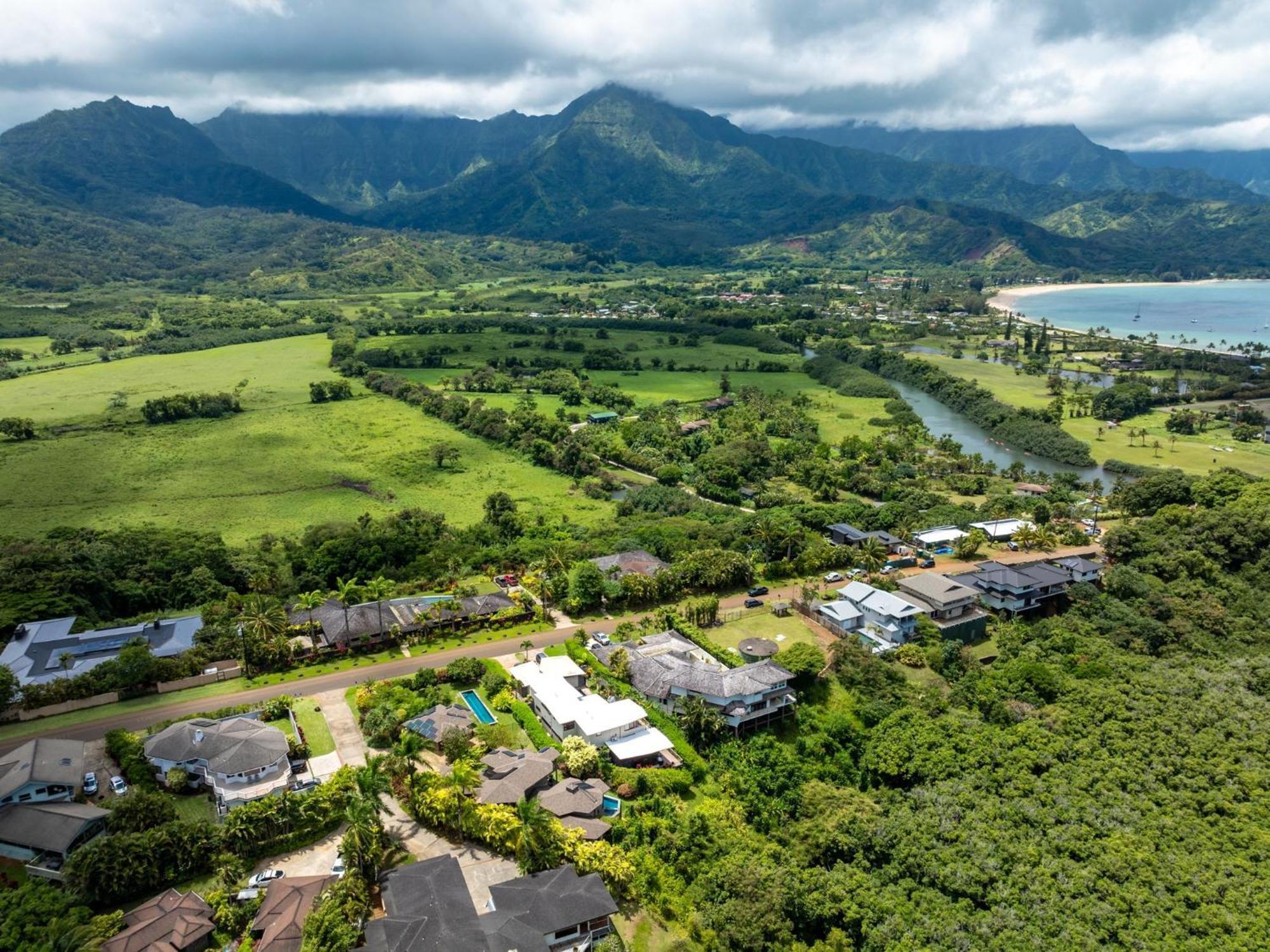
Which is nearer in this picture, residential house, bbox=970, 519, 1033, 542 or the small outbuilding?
the small outbuilding

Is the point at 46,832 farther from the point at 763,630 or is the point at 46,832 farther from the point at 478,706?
the point at 763,630

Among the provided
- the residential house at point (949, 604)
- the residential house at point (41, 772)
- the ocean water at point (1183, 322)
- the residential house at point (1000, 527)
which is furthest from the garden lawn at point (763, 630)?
the ocean water at point (1183, 322)

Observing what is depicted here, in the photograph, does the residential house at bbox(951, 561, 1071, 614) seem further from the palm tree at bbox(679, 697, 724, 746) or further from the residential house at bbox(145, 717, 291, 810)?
the residential house at bbox(145, 717, 291, 810)

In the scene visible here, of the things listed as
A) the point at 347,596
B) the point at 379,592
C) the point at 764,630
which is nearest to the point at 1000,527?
the point at 764,630

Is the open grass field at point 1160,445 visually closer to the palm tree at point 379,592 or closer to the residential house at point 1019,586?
the residential house at point 1019,586

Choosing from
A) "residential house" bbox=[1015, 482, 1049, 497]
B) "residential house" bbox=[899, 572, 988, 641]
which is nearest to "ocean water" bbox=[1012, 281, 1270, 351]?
"residential house" bbox=[1015, 482, 1049, 497]

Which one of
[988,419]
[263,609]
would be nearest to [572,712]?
[263,609]
